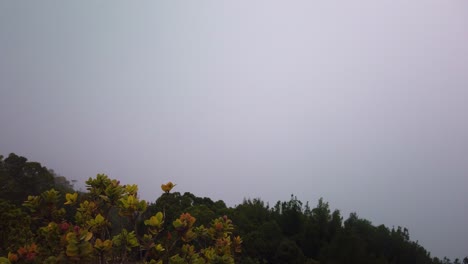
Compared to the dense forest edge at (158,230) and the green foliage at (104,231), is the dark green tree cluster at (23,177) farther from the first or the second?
the green foliage at (104,231)

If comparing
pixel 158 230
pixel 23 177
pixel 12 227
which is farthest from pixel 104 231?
pixel 23 177

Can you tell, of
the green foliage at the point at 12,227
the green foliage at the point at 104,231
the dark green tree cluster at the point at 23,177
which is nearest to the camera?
the green foliage at the point at 104,231

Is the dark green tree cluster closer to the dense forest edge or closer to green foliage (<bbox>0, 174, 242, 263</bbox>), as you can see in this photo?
the dense forest edge

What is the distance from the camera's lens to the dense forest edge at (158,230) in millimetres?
3936

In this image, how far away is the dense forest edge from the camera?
3936 millimetres

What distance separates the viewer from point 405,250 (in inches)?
1558

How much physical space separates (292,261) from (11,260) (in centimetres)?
2047

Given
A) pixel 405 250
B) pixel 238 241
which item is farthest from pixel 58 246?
pixel 405 250

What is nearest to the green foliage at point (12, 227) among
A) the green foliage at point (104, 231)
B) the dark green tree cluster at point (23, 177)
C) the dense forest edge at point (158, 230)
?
the dense forest edge at point (158, 230)

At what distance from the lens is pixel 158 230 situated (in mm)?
4004

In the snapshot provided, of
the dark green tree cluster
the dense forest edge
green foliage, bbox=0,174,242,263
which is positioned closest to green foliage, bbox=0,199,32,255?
the dense forest edge

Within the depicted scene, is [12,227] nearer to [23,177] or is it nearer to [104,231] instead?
[104,231]

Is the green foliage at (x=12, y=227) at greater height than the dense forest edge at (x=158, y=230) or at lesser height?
lesser

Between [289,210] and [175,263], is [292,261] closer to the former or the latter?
[289,210]
